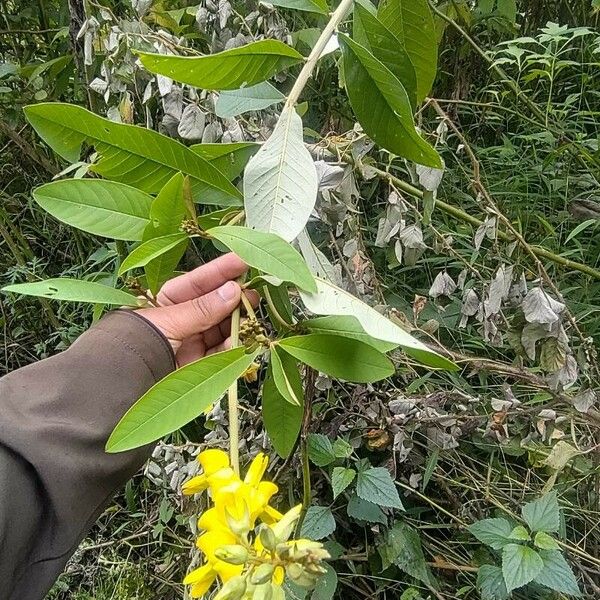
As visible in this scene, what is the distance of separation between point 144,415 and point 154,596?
1224mm

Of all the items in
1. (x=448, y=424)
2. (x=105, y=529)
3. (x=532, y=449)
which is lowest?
(x=105, y=529)

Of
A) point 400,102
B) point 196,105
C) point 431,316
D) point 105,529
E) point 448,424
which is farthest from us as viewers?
point 105,529

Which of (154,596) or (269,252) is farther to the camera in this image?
(154,596)

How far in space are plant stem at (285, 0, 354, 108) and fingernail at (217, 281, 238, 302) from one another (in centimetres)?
18

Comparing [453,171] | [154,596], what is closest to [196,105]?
[453,171]

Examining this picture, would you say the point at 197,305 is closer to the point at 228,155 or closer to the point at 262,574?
the point at 228,155

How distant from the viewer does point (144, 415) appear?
0.50 metres

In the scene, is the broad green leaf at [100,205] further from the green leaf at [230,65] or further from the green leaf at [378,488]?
the green leaf at [378,488]

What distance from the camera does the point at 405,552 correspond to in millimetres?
1219

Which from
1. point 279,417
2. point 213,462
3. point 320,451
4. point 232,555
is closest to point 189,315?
point 279,417

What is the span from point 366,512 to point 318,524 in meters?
0.10

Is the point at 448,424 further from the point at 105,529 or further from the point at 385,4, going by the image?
the point at 105,529

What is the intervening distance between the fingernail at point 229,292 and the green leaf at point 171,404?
15 cm

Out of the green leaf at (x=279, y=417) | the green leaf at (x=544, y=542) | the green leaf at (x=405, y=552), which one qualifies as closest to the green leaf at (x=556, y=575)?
the green leaf at (x=544, y=542)
